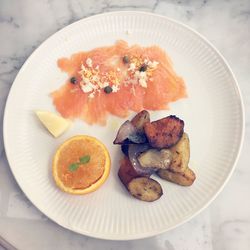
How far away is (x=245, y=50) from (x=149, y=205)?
683 millimetres

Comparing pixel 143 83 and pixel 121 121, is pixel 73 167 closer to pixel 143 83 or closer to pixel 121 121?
pixel 121 121

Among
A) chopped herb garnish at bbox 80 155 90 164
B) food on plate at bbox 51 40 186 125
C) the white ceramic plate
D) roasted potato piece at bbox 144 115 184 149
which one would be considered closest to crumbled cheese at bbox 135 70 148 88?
food on plate at bbox 51 40 186 125

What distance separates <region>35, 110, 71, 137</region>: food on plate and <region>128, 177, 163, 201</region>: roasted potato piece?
302 mm

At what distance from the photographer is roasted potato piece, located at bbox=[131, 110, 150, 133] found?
4.22 ft

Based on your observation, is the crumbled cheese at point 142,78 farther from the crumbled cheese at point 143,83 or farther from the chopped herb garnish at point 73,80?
the chopped herb garnish at point 73,80

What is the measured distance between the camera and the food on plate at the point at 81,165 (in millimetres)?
1230

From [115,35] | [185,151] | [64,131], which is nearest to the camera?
[185,151]

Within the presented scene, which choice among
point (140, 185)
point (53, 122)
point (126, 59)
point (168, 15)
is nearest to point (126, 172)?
point (140, 185)

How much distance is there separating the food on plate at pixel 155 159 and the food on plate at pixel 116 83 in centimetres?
16

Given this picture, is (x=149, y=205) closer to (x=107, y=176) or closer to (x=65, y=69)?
(x=107, y=176)

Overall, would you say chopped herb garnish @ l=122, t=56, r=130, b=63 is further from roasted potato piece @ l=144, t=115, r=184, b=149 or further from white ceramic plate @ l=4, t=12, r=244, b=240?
roasted potato piece @ l=144, t=115, r=184, b=149

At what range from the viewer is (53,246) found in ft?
4.22

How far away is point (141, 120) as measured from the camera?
1296 mm

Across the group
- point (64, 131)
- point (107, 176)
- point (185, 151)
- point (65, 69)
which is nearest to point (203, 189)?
point (185, 151)
